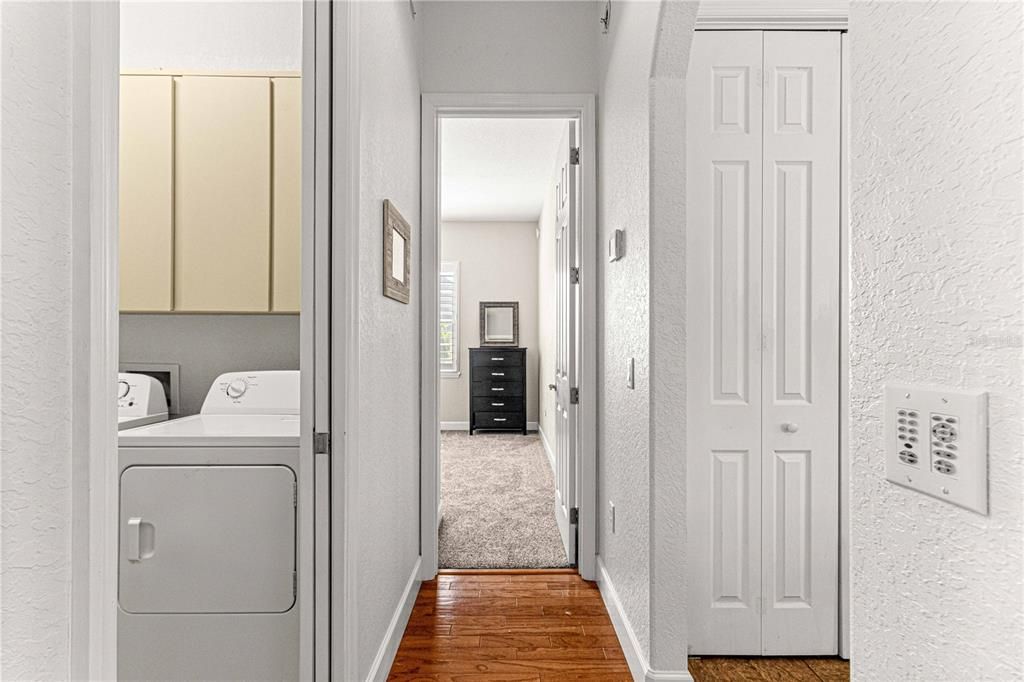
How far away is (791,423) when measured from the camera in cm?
222

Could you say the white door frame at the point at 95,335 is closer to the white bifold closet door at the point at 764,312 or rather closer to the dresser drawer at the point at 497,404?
the white bifold closet door at the point at 764,312

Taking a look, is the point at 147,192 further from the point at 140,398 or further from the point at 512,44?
the point at 512,44

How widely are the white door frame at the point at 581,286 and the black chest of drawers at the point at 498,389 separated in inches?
177

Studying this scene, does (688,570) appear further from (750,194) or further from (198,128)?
(198,128)

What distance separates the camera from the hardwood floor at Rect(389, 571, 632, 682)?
2.21 metres

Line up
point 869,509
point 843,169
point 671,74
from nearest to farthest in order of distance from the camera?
point 869,509
point 671,74
point 843,169

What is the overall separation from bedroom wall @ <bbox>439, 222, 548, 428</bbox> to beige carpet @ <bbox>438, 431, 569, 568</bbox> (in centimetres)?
154

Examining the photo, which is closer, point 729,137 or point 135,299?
point 729,137

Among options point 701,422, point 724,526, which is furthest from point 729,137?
point 724,526

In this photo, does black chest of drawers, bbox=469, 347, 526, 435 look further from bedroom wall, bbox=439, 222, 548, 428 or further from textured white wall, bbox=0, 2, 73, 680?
textured white wall, bbox=0, 2, 73, 680

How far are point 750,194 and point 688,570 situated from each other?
1337 mm

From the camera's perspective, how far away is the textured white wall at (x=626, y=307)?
197 centimetres

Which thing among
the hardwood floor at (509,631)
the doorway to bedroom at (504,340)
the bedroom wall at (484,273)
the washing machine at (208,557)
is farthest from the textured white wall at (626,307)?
the bedroom wall at (484,273)

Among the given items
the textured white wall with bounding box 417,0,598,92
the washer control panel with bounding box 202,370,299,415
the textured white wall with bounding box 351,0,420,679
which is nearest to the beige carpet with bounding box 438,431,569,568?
the textured white wall with bounding box 351,0,420,679
